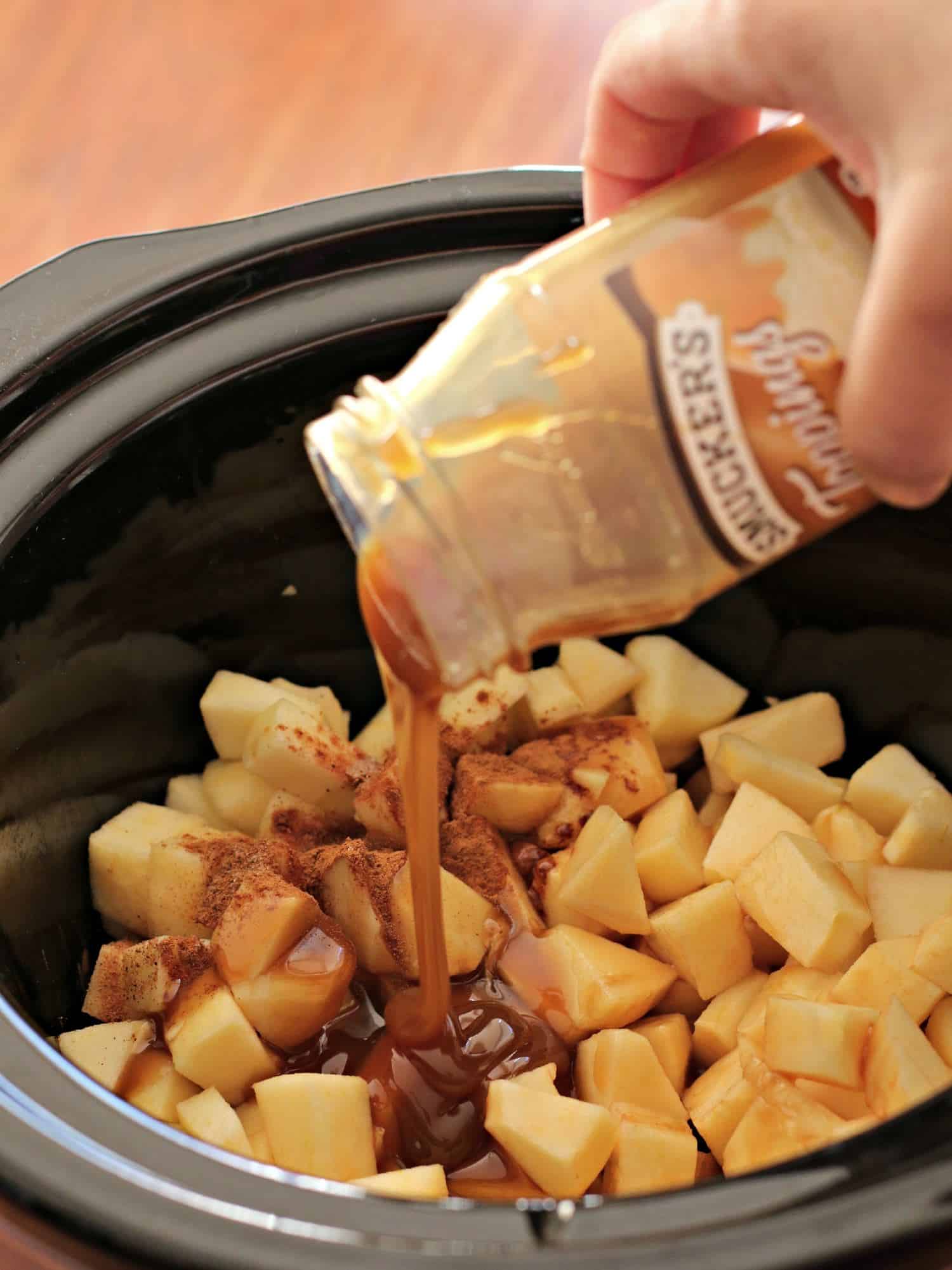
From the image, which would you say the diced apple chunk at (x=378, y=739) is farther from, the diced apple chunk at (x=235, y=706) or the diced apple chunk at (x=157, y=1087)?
the diced apple chunk at (x=157, y=1087)

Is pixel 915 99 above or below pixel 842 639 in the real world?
above

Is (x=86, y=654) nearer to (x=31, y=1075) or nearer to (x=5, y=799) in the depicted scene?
(x=5, y=799)

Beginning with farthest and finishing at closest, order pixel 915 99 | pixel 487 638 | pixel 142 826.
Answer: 1. pixel 142 826
2. pixel 487 638
3. pixel 915 99

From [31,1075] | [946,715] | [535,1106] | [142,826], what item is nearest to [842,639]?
[946,715]

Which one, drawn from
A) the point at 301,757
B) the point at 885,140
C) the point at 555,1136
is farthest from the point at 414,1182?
the point at 885,140

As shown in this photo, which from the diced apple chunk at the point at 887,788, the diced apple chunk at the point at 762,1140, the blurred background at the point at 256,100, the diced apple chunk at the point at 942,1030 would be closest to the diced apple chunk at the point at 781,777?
the diced apple chunk at the point at 887,788

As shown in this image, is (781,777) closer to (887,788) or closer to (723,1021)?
(887,788)
